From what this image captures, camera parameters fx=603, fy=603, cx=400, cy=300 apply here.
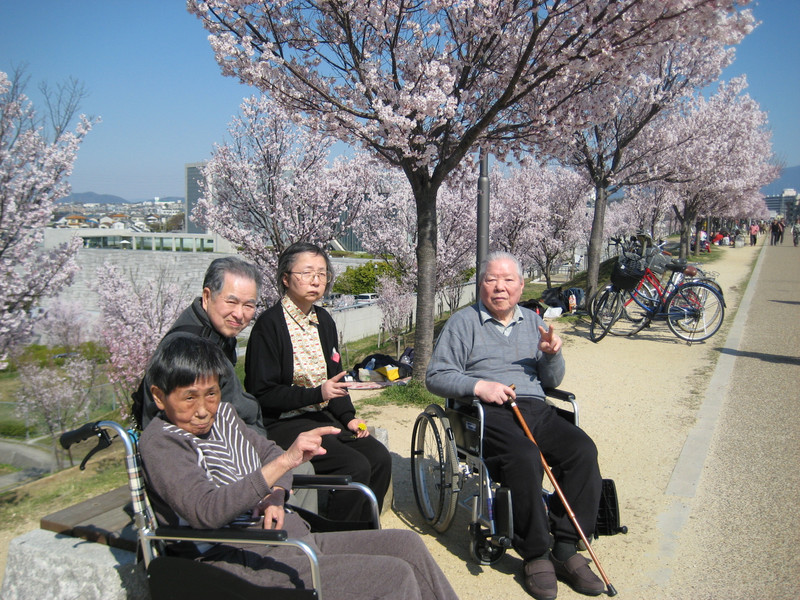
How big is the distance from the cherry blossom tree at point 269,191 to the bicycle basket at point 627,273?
22.6ft

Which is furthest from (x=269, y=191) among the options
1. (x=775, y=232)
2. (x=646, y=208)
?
(x=775, y=232)

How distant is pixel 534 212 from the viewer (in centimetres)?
2036

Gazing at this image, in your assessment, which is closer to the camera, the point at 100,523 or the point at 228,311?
the point at 100,523

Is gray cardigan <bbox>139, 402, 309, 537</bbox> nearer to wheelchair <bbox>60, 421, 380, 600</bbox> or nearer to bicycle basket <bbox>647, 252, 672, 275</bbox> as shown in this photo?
Answer: wheelchair <bbox>60, 421, 380, 600</bbox>

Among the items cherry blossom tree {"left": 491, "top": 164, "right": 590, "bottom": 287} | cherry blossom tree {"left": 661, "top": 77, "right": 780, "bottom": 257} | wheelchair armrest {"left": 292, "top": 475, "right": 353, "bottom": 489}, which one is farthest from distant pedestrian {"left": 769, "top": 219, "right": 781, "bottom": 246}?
wheelchair armrest {"left": 292, "top": 475, "right": 353, "bottom": 489}

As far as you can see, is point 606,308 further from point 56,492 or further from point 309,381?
point 56,492

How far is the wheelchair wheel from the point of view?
3260 millimetres

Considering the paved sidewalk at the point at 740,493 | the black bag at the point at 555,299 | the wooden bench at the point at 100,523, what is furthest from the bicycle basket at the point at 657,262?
the wooden bench at the point at 100,523

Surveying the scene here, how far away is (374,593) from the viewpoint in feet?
6.43

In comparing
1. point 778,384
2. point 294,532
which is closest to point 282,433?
point 294,532

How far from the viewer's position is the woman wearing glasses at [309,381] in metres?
3.05

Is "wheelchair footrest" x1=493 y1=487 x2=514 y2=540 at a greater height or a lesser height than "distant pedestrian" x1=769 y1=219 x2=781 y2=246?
lesser

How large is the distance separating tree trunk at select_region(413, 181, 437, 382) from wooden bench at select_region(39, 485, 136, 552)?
13.1ft

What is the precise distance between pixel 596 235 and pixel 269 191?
7.32 meters
